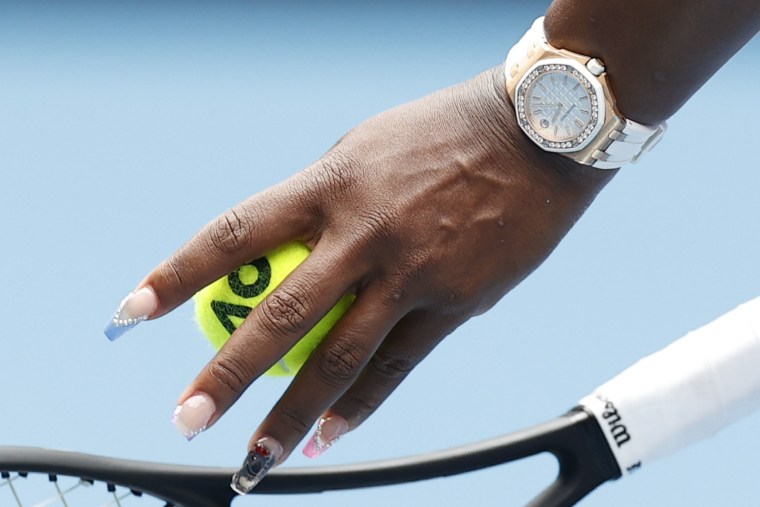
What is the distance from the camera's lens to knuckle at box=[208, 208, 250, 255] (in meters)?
0.79

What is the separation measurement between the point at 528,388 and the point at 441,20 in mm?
1226

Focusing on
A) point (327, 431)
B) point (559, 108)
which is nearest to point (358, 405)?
point (327, 431)

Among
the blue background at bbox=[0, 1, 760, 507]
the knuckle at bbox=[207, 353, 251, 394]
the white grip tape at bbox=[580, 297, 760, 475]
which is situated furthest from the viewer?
the blue background at bbox=[0, 1, 760, 507]

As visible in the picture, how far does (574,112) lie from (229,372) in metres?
0.29

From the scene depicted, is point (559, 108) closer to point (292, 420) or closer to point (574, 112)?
point (574, 112)

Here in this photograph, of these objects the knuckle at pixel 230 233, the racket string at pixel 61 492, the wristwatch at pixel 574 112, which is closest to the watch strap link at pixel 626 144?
the wristwatch at pixel 574 112

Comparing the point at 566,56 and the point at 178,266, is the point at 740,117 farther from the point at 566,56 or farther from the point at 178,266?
the point at 178,266

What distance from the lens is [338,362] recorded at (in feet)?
2.56

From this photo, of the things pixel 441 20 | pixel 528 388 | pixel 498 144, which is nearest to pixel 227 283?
pixel 498 144

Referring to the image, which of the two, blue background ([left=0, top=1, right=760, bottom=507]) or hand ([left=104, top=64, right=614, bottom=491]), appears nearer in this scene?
hand ([left=104, top=64, right=614, bottom=491])

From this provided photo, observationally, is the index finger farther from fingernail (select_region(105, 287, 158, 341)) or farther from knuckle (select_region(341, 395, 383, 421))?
knuckle (select_region(341, 395, 383, 421))

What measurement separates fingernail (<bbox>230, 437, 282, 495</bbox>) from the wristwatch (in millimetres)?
261

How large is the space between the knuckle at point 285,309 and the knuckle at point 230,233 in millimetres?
48

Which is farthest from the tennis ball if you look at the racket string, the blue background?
the blue background
